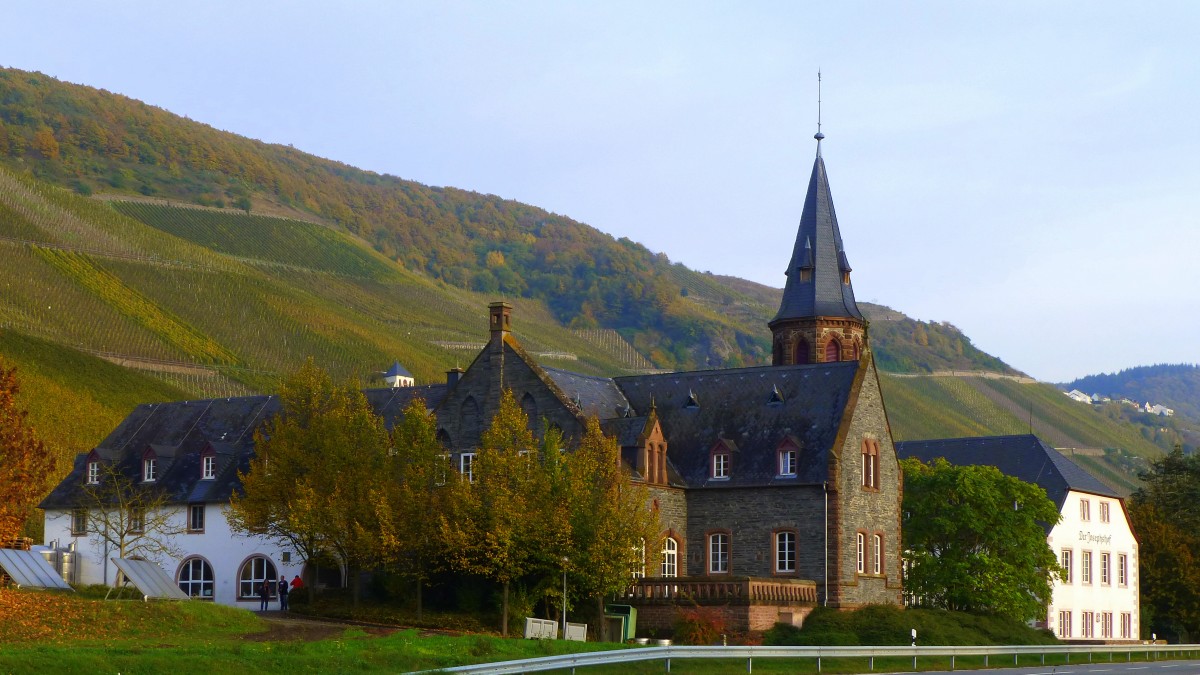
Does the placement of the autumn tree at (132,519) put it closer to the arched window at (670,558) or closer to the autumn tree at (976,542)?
the arched window at (670,558)

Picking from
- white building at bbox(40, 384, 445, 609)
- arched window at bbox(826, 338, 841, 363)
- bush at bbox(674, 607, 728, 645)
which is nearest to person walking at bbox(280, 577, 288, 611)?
white building at bbox(40, 384, 445, 609)

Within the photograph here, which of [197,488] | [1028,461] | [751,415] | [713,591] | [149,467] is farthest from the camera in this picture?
[1028,461]

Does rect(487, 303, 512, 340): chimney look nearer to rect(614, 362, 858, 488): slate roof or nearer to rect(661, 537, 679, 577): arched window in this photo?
rect(614, 362, 858, 488): slate roof

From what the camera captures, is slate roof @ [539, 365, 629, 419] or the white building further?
the white building

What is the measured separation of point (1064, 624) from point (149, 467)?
41.9 m

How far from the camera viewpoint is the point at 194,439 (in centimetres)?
6681

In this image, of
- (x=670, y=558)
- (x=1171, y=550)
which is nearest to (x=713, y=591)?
(x=670, y=558)

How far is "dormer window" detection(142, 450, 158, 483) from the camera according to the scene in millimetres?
65438

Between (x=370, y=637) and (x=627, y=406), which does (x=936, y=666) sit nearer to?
(x=370, y=637)

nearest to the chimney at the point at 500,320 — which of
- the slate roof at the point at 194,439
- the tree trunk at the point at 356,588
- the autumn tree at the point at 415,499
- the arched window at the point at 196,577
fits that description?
the autumn tree at the point at 415,499

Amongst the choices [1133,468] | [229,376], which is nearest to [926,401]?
[1133,468]

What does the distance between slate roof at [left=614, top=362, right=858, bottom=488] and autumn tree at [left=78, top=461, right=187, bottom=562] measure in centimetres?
1967

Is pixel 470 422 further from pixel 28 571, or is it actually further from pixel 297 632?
pixel 297 632

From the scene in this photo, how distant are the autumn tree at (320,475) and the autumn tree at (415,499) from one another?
22.2 inches
